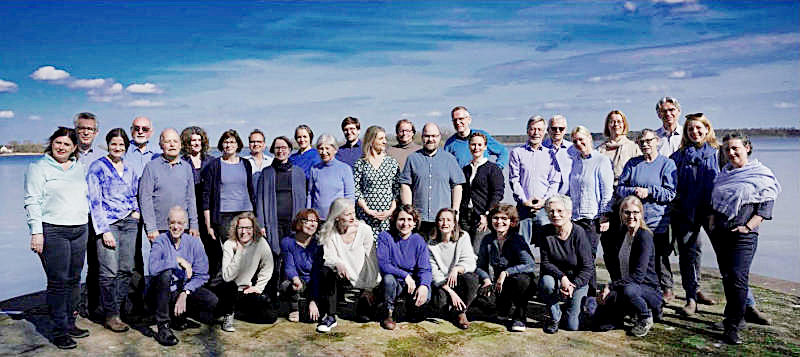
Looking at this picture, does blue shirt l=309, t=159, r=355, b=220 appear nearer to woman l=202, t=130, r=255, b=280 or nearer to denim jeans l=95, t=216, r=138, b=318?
woman l=202, t=130, r=255, b=280

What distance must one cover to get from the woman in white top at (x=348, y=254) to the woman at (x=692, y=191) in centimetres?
251

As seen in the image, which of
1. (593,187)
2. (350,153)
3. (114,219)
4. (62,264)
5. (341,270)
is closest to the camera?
(62,264)

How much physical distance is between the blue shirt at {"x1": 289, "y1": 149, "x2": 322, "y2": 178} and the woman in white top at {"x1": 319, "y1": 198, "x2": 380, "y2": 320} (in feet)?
2.99

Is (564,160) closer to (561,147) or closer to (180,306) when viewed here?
(561,147)

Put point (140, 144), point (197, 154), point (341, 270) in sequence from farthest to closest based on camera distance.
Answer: point (197, 154) → point (140, 144) → point (341, 270)

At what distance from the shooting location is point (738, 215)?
13.8ft

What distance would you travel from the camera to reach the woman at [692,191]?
471 cm

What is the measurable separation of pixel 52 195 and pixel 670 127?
488cm

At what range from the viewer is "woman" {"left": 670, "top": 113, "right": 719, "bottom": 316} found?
471 cm

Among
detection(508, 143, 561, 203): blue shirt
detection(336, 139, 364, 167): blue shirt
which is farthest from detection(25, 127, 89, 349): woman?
detection(508, 143, 561, 203): blue shirt

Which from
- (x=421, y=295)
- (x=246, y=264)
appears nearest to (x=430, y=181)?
(x=421, y=295)

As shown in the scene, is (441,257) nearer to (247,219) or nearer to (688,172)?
(247,219)

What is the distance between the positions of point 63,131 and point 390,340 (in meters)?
2.74

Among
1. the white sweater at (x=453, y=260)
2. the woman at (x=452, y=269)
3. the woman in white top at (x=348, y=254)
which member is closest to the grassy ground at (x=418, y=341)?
the woman at (x=452, y=269)
